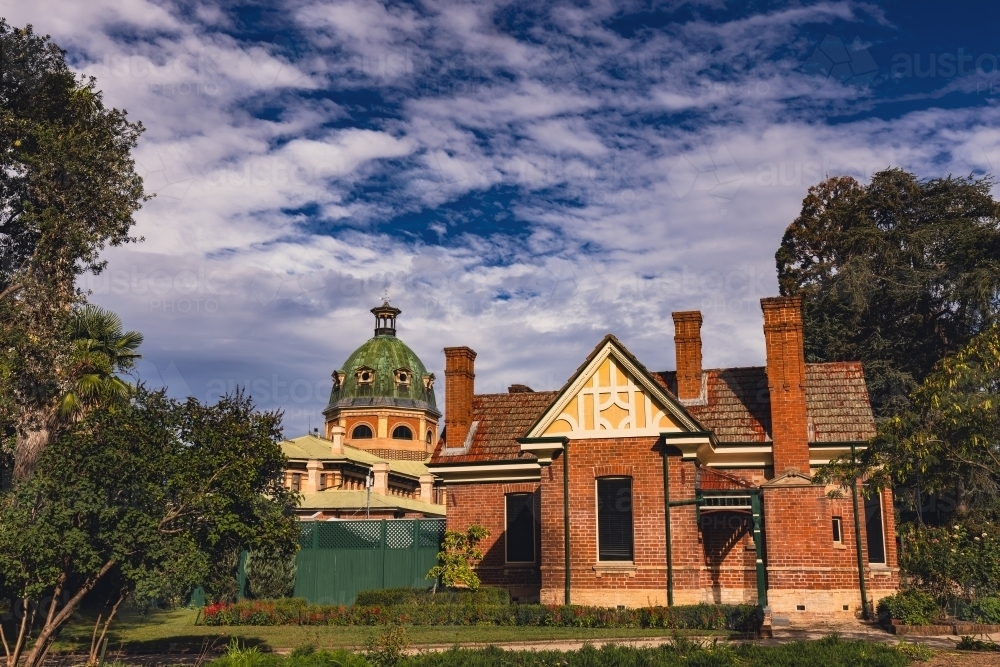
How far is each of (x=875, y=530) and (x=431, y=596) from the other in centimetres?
1254

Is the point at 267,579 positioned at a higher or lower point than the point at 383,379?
lower

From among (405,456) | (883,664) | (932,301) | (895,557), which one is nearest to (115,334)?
(883,664)

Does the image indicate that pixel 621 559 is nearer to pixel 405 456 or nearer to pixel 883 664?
pixel 883 664

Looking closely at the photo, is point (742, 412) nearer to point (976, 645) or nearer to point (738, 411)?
point (738, 411)

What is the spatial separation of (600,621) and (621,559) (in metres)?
3.24

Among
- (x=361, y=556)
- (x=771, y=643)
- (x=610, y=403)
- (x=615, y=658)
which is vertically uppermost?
(x=610, y=403)

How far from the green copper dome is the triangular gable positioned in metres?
52.0

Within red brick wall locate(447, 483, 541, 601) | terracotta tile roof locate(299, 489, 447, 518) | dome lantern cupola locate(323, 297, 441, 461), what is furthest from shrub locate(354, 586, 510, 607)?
dome lantern cupola locate(323, 297, 441, 461)

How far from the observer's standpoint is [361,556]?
30.1 metres

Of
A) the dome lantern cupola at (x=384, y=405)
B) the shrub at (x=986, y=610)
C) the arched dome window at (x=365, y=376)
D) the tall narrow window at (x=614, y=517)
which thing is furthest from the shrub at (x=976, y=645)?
the arched dome window at (x=365, y=376)

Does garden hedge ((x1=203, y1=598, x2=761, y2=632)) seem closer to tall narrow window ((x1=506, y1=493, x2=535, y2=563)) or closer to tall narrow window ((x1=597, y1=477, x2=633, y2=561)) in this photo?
tall narrow window ((x1=597, y1=477, x2=633, y2=561))

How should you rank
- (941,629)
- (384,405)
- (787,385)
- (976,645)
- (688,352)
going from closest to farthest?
(976,645) → (941,629) → (787,385) → (688,352) → (384,405)

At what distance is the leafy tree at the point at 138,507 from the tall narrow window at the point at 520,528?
1499cm

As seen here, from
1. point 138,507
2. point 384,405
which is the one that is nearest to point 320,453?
point 384,405
